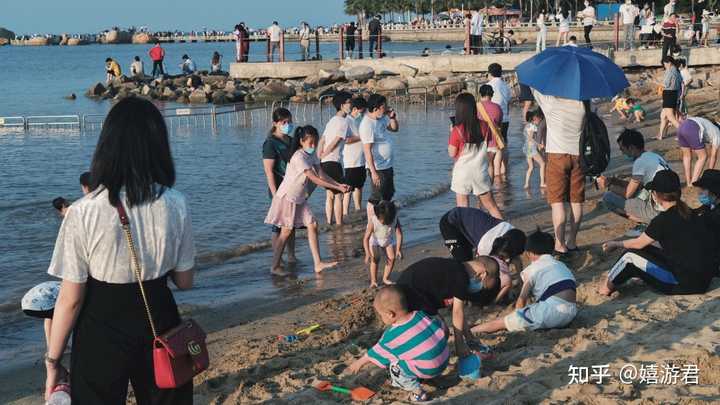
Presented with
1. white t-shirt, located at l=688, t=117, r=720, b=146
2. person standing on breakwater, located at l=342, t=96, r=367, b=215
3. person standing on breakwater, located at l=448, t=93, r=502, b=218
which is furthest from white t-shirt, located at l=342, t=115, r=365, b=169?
white t-shirt, located at l=688, t=117, r=720, b=146

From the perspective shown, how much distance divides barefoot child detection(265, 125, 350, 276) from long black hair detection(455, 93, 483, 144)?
1.45 m

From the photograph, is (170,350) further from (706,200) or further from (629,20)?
(629,20)

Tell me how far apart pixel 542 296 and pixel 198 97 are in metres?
31.8

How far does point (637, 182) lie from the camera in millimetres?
9180

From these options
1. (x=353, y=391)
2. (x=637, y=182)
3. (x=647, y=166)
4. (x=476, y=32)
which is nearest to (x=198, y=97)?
(x=476, y=32)

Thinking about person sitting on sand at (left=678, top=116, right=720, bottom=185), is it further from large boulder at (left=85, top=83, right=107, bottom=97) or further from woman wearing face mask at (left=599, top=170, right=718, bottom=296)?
large boulder at (left=85, top=83, right=107, bottom=97)

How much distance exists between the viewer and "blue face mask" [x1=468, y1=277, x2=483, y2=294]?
6184 mm

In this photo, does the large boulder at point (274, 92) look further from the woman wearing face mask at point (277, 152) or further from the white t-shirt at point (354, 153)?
the woman wearing face mask at point (277, 152)

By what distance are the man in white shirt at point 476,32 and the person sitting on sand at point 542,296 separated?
26.8 m

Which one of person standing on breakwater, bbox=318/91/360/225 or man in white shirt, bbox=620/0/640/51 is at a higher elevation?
man in white shirt, bbox=620/0/640/51

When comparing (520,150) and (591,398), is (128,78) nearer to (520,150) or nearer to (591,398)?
(520,150)

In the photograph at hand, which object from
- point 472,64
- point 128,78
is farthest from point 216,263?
point 128,78

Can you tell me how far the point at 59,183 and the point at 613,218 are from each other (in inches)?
473

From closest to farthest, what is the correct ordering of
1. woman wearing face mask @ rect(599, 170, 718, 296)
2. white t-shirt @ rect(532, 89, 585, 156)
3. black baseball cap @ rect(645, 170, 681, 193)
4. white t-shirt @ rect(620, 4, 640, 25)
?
black baseball cap @ rect(645, 170, 681, 193) < woman wearing face mask @ rect(599, 170, 718, 296) < white t-shirt @ rect(532, 89, 585, 156) < white t-shirt @ rect(620, 4, 640, 25)
